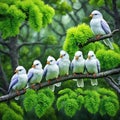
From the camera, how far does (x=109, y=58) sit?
3781mm

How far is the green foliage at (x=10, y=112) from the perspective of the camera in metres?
5.10

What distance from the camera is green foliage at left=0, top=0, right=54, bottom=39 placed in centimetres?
360

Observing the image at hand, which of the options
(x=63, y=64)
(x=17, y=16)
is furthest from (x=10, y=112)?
(x=17, y=16)

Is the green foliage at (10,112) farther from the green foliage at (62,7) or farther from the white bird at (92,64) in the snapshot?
the green foliage at (62,7)

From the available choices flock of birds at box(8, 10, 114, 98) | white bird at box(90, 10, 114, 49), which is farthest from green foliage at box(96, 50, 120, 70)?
white bird at box(90, 10, 114, 49)

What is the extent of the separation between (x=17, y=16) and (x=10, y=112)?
6.18ft

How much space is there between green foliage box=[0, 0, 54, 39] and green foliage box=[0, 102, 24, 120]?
1.59m

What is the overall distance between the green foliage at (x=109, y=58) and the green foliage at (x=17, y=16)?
551mm

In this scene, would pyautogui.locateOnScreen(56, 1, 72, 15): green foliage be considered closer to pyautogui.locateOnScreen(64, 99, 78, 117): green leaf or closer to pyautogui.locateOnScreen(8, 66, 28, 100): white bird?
pyautogui.locateOnScreen(8, 66, 28, 100): white bird

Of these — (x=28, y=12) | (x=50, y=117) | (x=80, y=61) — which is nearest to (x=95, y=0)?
(x=50, y=117)

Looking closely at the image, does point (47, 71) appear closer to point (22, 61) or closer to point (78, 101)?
point (78, 101)

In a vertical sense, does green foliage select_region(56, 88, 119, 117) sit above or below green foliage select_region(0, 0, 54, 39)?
below

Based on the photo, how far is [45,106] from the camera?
358cm

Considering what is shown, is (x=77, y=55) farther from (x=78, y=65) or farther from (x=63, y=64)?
(x=63, y=64)
